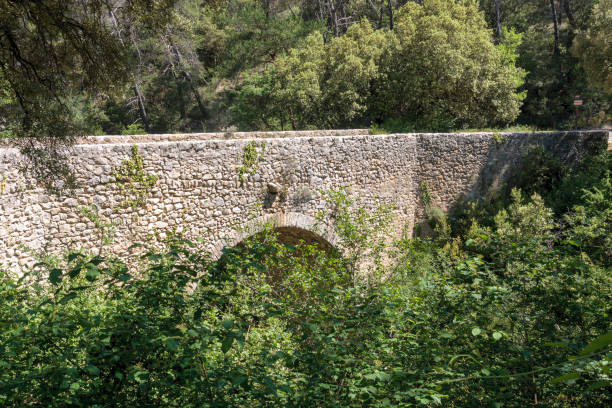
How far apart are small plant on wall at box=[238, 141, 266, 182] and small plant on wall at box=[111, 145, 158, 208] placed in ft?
5.44

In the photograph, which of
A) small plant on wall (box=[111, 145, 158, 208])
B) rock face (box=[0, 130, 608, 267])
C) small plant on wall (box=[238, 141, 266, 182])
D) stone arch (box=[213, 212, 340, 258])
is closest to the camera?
rock face (box=[0, 130, 608, 267])

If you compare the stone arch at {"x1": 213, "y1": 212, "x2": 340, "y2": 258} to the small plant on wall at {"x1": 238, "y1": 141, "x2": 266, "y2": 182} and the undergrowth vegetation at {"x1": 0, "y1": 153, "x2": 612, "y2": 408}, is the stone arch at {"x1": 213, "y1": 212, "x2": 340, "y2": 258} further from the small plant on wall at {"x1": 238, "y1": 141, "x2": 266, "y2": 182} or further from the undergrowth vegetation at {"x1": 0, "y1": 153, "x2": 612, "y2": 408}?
the undergrowth vegetation at {"x1": 0, "y1": 153, "x2": 612, "y2": 408}

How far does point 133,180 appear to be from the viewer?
19.2ft

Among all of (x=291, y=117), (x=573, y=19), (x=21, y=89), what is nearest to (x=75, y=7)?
(x=21, y=89)

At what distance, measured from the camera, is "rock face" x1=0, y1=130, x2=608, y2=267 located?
5120mm

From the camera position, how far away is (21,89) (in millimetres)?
4152

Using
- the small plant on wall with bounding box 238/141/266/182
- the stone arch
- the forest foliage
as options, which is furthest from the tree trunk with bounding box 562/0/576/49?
the small plant on wall with bounding box 238/141/266/182

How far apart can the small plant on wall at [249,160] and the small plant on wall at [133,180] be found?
5.44ft

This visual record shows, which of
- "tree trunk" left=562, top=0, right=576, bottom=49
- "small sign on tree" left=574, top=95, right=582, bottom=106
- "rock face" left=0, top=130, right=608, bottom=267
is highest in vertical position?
"tree trunk" left=562, top=0, right=576, bottom=49

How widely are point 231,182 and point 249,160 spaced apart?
0.53 meters

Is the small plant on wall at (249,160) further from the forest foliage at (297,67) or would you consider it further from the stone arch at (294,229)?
the forest foliage at (297,67)

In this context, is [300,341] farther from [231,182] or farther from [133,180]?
[231,182]

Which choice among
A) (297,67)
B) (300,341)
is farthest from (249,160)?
(297,67)

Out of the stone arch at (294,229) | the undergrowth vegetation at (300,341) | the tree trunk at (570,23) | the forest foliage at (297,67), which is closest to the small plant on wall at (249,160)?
the stone arch at (294,229)
